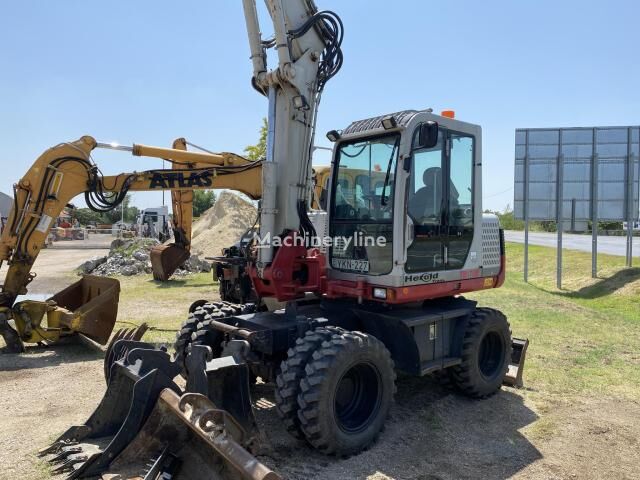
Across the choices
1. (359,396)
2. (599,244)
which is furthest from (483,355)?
(599,244)

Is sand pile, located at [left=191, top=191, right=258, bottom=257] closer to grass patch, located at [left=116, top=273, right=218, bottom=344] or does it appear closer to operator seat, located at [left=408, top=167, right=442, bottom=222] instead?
grass patch, located at [left=116, top=273, right=218, bottom=344]

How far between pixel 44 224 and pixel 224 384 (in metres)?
5.10

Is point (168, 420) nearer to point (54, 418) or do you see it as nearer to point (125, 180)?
point (54, 418)

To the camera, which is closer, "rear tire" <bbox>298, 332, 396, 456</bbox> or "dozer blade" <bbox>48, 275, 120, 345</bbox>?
"rear tire" <bbox>298, 332, 396, 456</bbox>

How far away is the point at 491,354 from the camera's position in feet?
19.0

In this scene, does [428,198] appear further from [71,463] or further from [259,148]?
[259,148]

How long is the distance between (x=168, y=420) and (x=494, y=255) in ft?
13.4

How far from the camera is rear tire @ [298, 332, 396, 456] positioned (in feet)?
12.6

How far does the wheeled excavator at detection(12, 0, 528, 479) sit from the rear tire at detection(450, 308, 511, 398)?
0.02 m

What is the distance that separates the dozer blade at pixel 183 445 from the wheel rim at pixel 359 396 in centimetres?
118

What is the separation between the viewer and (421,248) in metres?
4.91

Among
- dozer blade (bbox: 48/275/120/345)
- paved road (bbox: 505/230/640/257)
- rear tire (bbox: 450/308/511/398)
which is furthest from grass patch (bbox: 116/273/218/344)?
paved road (bbox: 505/230/640/257)

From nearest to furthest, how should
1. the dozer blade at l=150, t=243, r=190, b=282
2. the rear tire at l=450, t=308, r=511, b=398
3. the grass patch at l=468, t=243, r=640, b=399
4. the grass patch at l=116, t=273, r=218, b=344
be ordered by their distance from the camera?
the rear tire at l=450, t=308, r=511, b=398
the grass patch at l=468, t=243, r=640, b=399
the grass patch at l=116, t=273, r=218, b=344
the dozer blade at l=150, t=243, r=190, b=282

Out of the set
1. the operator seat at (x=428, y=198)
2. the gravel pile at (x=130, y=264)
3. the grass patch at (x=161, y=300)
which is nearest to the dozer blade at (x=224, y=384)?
the operator seat at (x=428, y=198)
